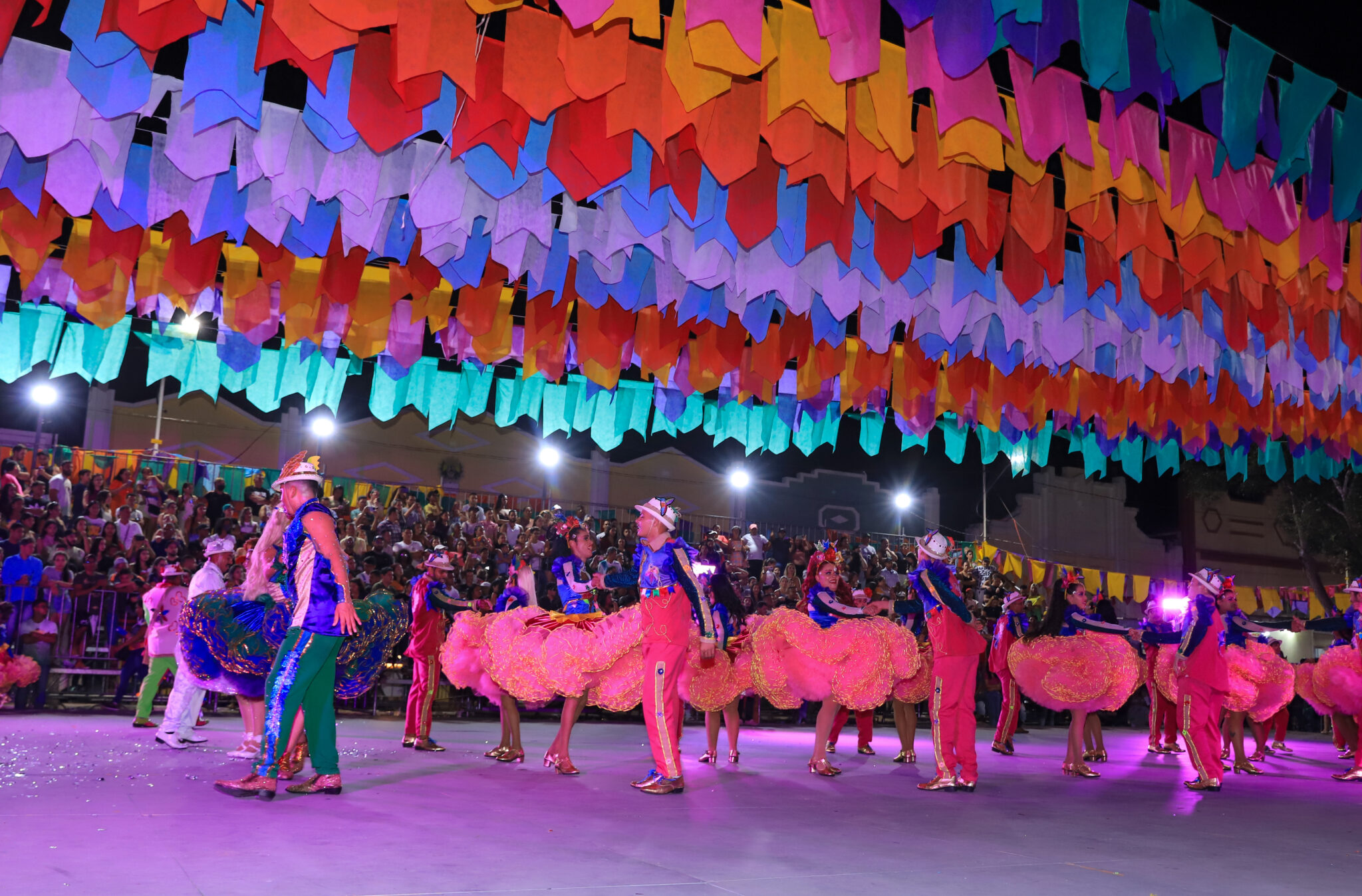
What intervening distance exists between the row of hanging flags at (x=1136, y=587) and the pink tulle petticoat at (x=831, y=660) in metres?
15.5

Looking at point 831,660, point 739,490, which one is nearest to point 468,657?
point 831,660

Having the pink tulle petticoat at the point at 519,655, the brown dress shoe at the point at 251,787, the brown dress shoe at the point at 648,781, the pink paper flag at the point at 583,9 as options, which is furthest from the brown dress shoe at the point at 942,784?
the pink paper flag at the point at 583,9

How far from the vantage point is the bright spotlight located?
1778 centimetres

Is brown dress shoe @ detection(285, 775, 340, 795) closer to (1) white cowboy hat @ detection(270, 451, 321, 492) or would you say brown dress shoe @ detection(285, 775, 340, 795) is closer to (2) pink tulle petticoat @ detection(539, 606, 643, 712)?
(1) white cowboy hat @ detection(270, 451, 321, 492)

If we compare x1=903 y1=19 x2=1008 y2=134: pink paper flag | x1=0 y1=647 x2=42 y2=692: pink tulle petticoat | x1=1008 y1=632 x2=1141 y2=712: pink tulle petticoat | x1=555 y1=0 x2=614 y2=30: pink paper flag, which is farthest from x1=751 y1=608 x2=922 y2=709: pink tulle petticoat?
x1=0 y1=647 x2=42 y2=692: pink tulle petticoat

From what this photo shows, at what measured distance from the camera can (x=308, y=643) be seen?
5578 mm

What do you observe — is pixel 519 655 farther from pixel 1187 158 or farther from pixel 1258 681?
pixel 1258 681

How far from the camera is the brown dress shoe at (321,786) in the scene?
224 inches

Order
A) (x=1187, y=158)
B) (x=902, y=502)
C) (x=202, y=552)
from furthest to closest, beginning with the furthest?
(x=902, y=502) < (x=202, y=552) < (x=1187, y=158)

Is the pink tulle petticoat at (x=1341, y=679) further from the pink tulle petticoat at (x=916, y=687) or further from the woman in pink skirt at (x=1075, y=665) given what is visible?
the pink tulle petticoat at (x=916, y=687)

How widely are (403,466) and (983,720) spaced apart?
474 inches

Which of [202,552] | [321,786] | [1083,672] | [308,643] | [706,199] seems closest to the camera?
[308,643]

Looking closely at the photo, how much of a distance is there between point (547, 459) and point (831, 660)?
1501 cm

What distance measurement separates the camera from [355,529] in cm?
1531
